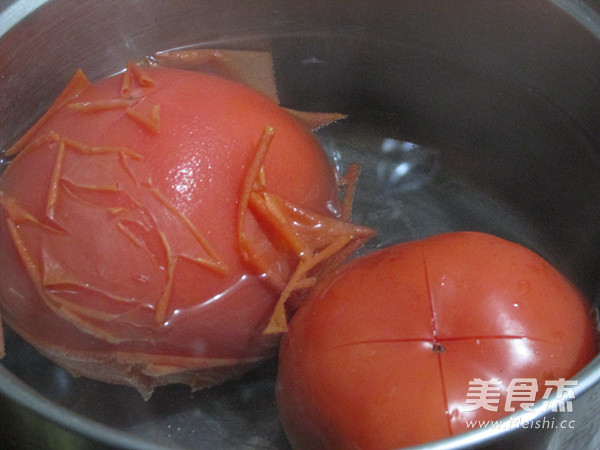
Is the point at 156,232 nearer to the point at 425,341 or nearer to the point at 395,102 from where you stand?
the point at 425,341

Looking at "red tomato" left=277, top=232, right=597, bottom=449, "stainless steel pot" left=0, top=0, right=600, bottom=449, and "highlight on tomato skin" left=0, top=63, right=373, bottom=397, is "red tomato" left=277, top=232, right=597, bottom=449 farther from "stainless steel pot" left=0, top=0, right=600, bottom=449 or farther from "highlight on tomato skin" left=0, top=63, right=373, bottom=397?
"stainless steel pot" left=0, top=0, right=600, bottom=449

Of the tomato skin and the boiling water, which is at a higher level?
the tomato skin

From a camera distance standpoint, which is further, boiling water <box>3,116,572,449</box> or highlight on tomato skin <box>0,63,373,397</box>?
boiling water <box>3,116,572,449</box>

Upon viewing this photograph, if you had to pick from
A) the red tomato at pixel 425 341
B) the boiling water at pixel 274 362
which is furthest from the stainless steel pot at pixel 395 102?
the red tomato at pixel 425 341

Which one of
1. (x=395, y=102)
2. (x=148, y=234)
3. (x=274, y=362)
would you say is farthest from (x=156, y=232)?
(x=395, y=102)

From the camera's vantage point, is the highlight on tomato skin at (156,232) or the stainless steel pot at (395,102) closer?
the highlight on tomato skin at (156,232)

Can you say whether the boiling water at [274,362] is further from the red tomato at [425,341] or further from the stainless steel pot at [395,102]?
the red tomato at [425,341]

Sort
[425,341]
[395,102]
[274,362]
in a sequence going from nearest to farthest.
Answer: [425,341] → [274,362] → [395,102]

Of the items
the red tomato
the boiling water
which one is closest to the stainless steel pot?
the boiling water
